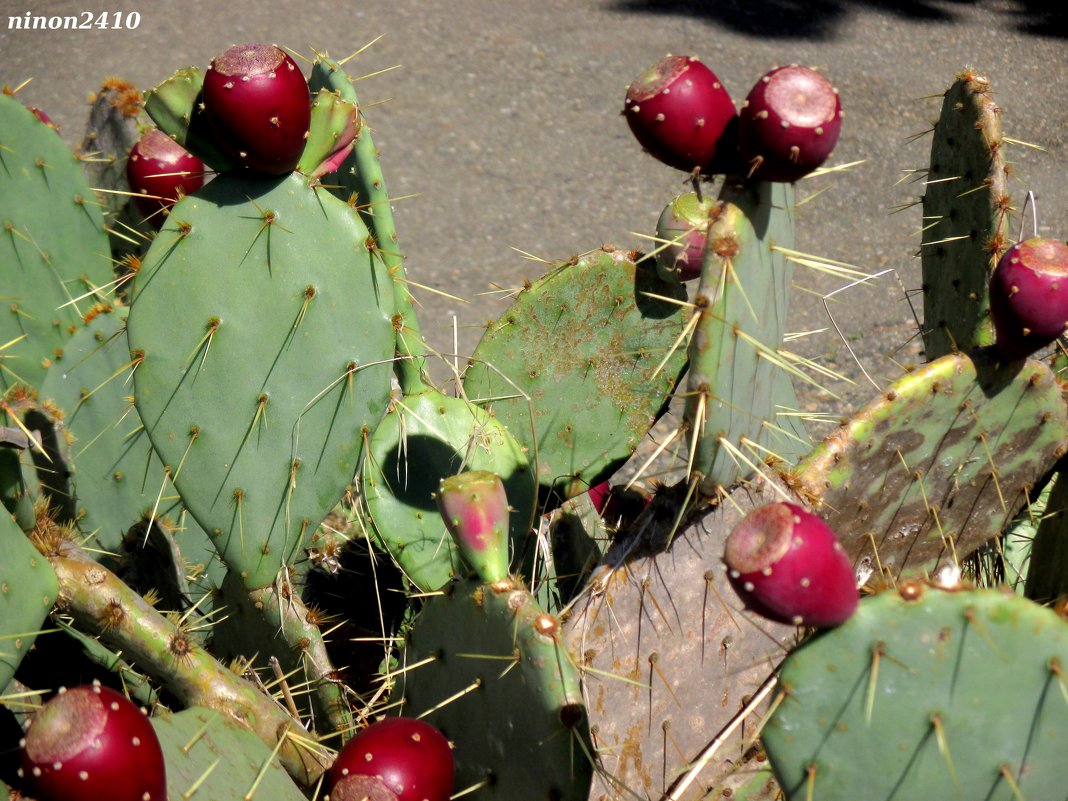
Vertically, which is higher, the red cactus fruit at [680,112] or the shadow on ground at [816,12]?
the red cactus fruit at [680,112]

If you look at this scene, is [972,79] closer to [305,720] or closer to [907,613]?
[907,613]

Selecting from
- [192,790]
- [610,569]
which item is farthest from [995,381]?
[192,790]

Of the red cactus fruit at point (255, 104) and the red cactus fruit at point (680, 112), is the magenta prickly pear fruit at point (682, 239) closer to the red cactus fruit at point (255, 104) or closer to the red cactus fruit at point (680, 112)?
the red cactus fruit at point (680, 112)

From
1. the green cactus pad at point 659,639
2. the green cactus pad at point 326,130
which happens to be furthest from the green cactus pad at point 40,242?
the green cactus pad at point 659,639

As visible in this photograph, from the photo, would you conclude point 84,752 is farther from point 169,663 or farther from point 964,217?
point 964,217

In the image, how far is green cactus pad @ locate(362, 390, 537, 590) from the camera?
67.8 inches

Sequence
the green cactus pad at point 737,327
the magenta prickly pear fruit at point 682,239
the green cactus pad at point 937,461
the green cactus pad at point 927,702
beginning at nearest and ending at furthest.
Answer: the green cactus pad at point 927,702, the green cactus pad at point 737,327, the green cactus pad at point 937,461, the magenta prickly pear fruit at point 682,239

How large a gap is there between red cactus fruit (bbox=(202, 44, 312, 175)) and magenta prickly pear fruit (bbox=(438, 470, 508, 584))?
0.49 meters

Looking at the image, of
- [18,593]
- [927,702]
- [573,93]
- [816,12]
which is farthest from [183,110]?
[816,12]

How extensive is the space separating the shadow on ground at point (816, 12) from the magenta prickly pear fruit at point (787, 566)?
194 inches

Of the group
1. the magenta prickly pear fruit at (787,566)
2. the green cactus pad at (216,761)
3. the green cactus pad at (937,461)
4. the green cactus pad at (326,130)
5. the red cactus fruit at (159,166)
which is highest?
the green cactus pad at (326,130)

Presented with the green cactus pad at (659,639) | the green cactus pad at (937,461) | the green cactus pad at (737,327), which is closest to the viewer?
the green cactus pad at (737,327)

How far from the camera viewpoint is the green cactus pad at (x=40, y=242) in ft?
6.93

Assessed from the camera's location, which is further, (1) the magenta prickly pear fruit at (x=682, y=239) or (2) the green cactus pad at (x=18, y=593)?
(1) the magenta prickly pear fruit at (x=682, y=239)
